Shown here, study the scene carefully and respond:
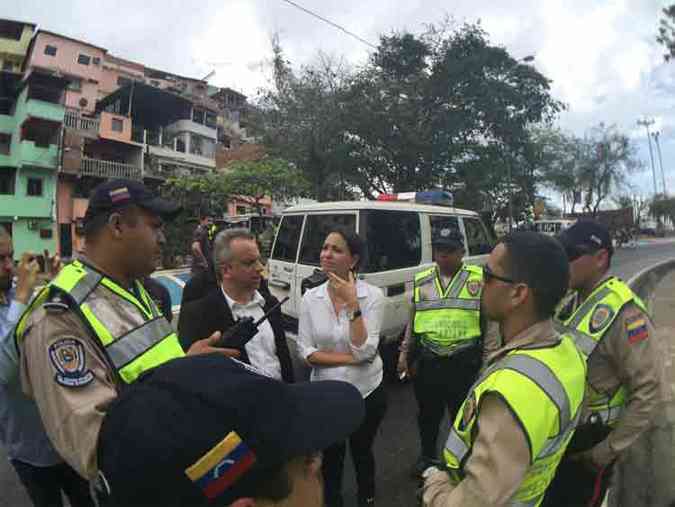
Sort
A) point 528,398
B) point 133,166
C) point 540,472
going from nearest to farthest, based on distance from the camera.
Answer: point 528,398 < point 540,472 < point 133,166

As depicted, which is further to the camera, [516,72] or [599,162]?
[599,162]

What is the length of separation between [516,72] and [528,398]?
59.4 ft

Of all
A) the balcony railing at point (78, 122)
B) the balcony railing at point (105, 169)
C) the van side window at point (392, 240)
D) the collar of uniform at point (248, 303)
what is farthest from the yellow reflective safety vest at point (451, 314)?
the balcony railing at point (78, 122)

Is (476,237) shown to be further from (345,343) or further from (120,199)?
(120,199)

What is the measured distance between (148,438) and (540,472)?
3.73ft

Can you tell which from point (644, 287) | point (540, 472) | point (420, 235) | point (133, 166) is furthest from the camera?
point (133, 166)

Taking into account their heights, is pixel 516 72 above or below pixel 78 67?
below

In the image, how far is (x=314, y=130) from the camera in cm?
1652

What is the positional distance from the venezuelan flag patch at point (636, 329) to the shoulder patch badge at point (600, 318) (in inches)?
3.0

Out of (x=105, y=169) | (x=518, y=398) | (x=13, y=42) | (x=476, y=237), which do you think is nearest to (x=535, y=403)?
(x=518, y=398)

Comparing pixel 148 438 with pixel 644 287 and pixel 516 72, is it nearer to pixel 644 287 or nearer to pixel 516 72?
pixel 644 287

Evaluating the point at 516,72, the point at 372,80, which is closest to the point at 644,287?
the point at 516,72

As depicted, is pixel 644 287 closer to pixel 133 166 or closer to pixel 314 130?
pixel 314 130

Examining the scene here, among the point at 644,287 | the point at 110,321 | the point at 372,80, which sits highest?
the point at 372,80
